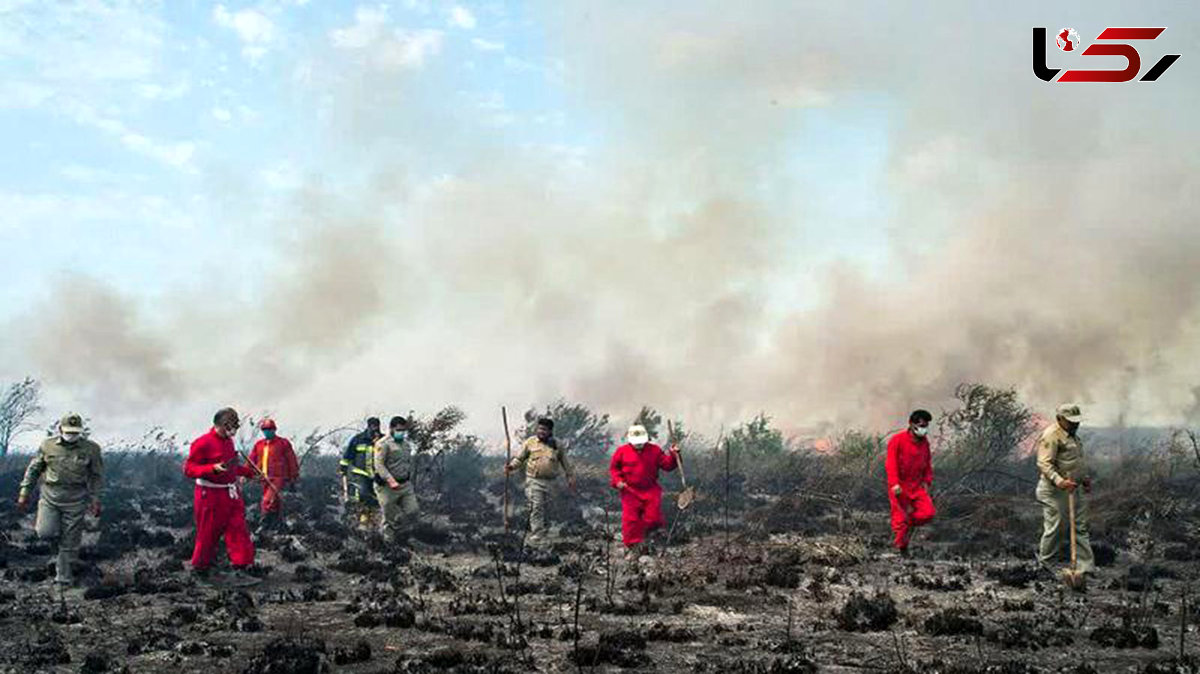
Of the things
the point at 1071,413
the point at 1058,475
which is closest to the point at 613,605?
the point at 1058,475

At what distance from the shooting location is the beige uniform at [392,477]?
15641 mm

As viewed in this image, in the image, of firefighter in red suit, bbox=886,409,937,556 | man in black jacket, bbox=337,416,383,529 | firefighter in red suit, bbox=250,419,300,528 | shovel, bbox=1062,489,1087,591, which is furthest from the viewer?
firefighter in red suit, bbox=250,419,300,528

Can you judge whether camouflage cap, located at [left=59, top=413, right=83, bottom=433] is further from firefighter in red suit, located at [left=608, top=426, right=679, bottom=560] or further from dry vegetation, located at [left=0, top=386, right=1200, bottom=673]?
firefighter in red suit, located at [left=608, top=426, right=679, bottom=560]

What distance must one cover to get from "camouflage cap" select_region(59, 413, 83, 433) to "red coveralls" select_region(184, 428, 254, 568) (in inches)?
54.8

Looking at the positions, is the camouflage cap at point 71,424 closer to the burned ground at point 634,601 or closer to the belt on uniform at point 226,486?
the belt on uniform at point 226,486

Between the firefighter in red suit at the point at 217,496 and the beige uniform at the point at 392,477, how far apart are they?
2955mm

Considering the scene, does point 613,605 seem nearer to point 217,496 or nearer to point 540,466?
Answer: point 540,466

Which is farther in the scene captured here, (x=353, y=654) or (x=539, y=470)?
(x=539, y=470)

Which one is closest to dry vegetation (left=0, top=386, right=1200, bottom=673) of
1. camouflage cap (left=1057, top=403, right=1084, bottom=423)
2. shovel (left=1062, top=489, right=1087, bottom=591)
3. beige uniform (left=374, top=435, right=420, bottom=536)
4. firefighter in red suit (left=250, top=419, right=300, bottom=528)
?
shovel (left=1062, top=489, right=1087, bottom=591)

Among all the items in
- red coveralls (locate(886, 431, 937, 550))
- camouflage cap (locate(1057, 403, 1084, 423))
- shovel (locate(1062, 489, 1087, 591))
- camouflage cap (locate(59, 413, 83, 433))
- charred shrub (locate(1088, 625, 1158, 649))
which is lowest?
charred shrub (locate(1088, 625, 1158, 649))

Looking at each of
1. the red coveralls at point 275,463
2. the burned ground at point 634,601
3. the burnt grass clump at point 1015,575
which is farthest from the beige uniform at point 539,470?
the burnt grass clump at point 1015,575

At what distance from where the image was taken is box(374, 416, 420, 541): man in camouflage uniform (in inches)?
615

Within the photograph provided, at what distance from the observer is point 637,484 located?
13953 millimetres

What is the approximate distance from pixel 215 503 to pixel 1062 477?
10.8 m
